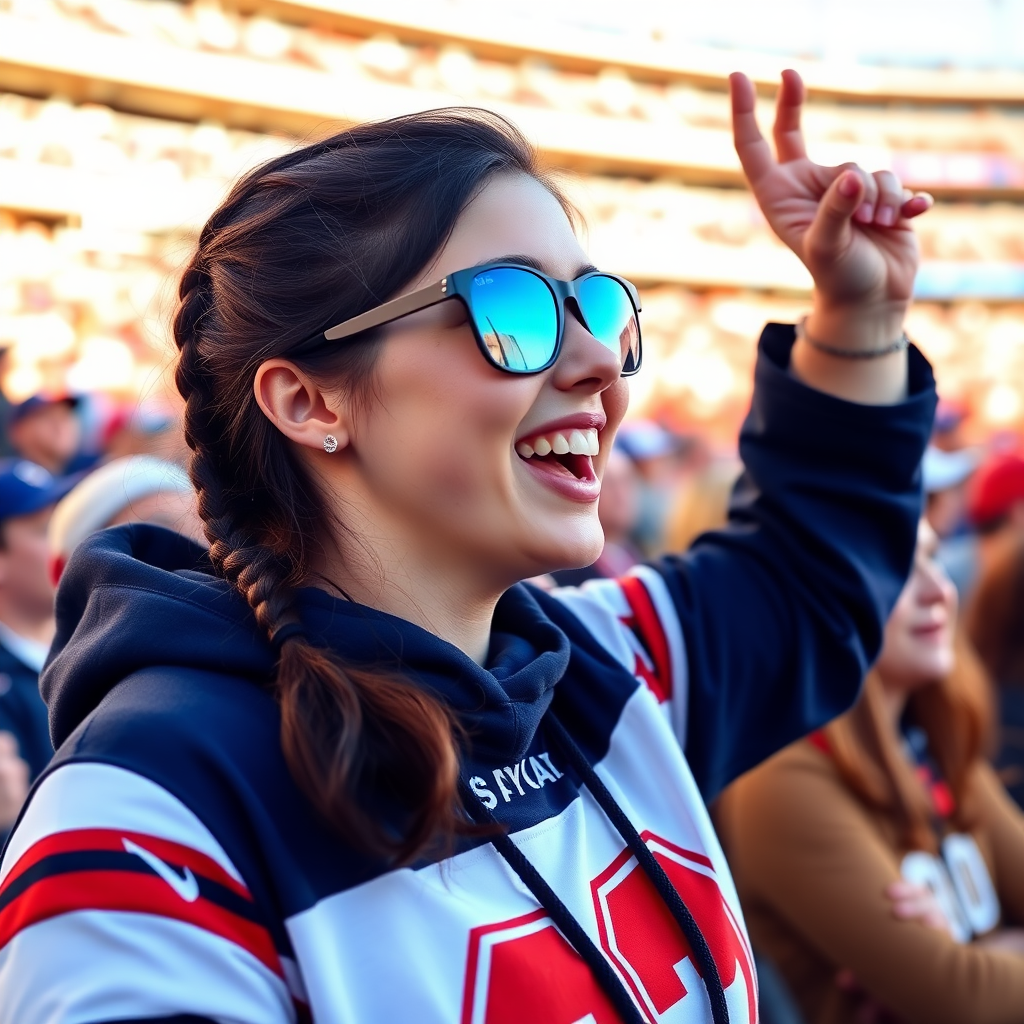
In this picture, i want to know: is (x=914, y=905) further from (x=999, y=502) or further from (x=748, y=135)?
(x=999, y=502)

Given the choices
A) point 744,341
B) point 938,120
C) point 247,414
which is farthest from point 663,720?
point 938,120

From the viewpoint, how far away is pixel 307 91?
70.2 ft

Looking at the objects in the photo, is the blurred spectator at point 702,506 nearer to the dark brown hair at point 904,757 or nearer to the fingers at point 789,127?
the dark brown hair at point 904,757

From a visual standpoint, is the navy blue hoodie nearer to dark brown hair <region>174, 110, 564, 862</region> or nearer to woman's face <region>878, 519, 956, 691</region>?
dark brown hair <region>174, 110, 564, 862</region>

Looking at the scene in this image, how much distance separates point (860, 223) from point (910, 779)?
1.27 meters

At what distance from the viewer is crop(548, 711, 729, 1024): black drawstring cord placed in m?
1.22

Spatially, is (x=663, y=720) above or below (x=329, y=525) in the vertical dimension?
below

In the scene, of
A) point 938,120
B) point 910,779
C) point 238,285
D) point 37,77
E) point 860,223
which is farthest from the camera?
point 938,120

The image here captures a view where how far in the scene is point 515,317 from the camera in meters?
1.23

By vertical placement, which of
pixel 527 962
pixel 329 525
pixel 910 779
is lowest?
pixel 910 779

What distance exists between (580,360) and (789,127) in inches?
25.8

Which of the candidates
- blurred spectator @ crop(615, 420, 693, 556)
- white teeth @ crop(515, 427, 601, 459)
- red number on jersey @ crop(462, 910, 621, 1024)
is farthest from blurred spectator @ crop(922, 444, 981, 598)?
red number on jersey @ crop(462, 910, 621, 1024)

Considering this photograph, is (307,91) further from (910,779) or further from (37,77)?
(910,779)

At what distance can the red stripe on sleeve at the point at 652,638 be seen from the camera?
1556mm
